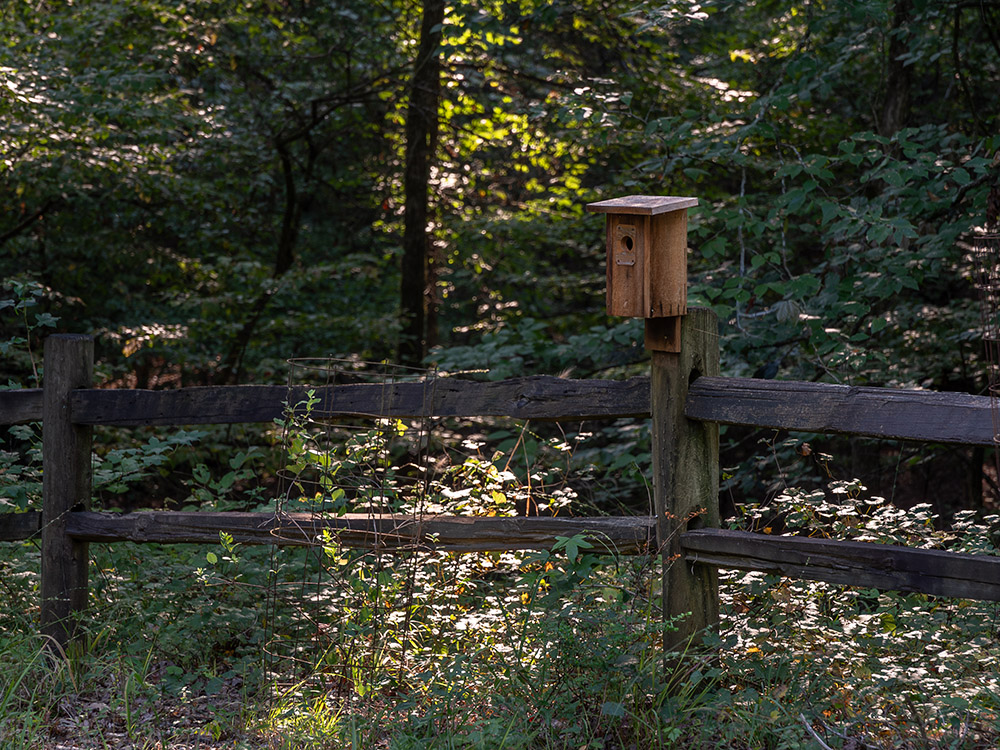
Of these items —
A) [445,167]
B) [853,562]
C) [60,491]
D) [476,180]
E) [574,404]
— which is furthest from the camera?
[476,180]

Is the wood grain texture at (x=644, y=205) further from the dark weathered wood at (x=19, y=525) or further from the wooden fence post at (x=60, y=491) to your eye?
the dark weathered wood at (x=19, y=525)

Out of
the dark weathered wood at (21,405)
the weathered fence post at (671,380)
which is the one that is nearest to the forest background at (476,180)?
the weathered fence post at (671,380)

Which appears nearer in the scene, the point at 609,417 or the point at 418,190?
the point at 609,417

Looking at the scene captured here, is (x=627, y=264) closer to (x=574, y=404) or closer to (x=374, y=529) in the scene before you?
(x=574, y=404)

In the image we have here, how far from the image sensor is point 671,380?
3.26 meters

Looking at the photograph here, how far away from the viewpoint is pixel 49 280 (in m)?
10.5

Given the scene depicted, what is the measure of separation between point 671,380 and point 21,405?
3046 millimetres

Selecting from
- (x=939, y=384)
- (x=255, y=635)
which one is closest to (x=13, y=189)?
(x=255, y=635)

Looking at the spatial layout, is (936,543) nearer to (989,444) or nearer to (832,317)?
(989,444)

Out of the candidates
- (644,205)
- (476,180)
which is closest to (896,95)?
(644,205)

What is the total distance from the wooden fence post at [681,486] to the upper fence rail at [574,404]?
81 millimetres

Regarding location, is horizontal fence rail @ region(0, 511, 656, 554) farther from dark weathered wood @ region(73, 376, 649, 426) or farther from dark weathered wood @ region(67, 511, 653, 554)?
dark weathered wood @ region(73, 376, 649, 426)

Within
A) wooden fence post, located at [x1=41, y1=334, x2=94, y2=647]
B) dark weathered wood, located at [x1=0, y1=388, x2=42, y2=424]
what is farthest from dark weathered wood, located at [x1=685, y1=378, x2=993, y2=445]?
dark weathered wood, located at [x1=0, y1=388, x2=42, y2=424]

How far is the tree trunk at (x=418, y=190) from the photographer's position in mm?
9727
